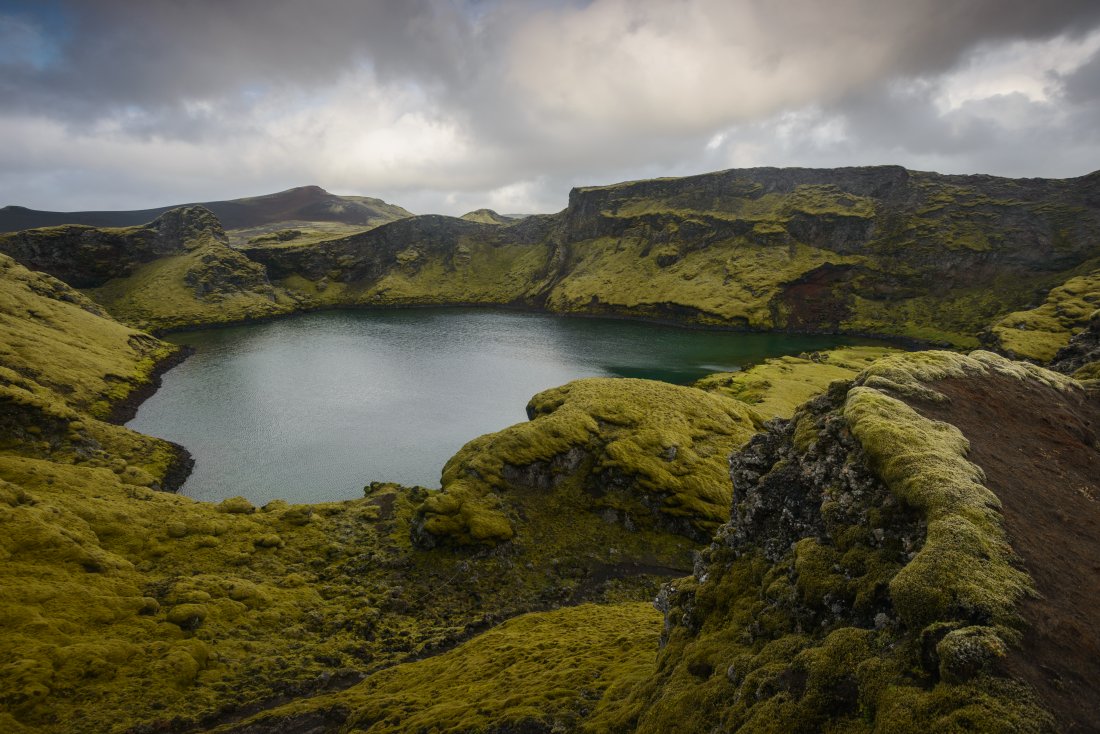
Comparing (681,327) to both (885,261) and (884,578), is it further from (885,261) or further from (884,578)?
(884,578)

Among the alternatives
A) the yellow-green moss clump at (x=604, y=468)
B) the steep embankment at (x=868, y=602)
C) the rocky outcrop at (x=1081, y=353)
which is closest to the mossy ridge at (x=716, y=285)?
the rocky outcrop at (x=1081, y=353)

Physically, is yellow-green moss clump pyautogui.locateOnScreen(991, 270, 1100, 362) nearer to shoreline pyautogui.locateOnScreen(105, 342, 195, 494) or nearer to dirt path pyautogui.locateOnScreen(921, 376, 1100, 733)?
dirt path pyautogui.locateOnScreen(921, 376, 1100, 733)

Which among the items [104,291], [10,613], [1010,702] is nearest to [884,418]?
[1010,702]

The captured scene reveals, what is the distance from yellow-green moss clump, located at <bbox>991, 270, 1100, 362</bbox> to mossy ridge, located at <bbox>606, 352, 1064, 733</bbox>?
99020 millimetres

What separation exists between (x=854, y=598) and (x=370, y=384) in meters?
89.1

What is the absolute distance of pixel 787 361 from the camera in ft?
338

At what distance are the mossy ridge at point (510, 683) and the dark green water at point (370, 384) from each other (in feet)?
96.3

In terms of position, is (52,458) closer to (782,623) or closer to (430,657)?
(430,657)

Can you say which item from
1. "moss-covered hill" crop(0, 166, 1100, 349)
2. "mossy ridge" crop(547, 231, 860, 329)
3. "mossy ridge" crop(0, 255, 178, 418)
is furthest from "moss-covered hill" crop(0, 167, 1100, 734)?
"moss-covered hill" crop(0, 166, 1100, 349)

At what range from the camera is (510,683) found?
21.7 meters

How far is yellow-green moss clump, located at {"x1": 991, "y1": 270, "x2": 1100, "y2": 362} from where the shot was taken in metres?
89.7

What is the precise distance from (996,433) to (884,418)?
6.10m

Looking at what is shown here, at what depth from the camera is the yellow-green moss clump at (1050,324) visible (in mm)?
89688

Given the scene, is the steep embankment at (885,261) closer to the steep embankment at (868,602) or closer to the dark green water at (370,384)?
the dark green water at (370,384)
